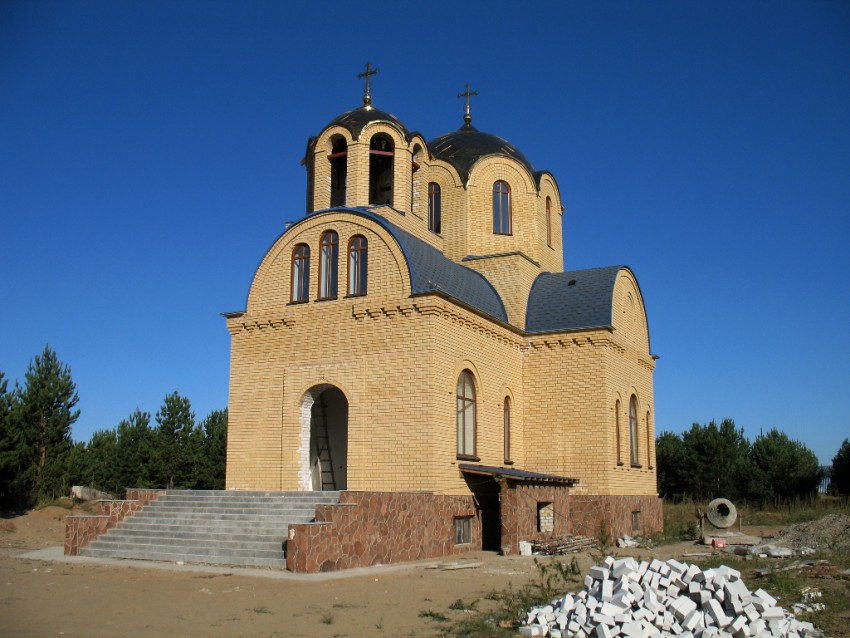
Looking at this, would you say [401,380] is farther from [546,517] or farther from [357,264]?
[546,517]

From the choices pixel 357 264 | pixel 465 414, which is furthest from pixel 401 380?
pixel 357 264

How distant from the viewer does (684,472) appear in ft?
126

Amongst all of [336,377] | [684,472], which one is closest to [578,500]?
[336,377]

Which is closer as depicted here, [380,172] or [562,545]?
[562,545]

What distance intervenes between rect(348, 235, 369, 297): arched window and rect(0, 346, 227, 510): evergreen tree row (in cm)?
1050

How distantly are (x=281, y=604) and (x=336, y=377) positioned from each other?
7730 mm

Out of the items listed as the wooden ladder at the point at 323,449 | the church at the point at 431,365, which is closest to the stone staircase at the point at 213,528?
the church at the point at 431,365

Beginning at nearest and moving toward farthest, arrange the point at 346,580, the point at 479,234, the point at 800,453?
the point at 346,580, the point at 479,234, the point at 800,453

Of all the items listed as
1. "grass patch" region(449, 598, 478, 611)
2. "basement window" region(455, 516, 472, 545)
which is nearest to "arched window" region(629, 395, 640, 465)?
"basement window" region(455, 516, 472, 545)

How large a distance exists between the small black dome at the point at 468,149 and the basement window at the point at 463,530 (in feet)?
30.9

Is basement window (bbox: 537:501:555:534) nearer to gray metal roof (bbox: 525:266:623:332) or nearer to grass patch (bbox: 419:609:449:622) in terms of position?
gray metal roof (bbox: 525:266:623:332)

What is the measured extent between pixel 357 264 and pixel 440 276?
5.96 feet

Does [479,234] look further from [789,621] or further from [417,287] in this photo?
[789,621]

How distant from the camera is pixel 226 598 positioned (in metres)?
10.2
